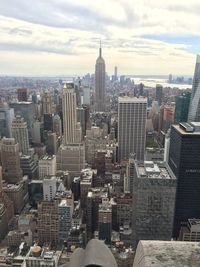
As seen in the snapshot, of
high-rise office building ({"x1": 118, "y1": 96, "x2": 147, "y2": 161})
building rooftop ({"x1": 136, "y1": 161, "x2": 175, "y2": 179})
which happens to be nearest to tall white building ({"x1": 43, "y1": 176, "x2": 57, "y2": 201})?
building rooftop ({"x1": 136, "y1": 161, "x2": 175, "y2": 179})

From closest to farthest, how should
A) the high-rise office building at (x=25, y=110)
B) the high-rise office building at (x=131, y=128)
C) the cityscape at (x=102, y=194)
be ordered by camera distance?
the cityscape at (x=102, y=194) → the high-rise office building at (x=131, y=128) → the high-rise office building at (x=25, y=110)

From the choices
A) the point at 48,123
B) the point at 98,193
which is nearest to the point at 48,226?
the point at 98,193

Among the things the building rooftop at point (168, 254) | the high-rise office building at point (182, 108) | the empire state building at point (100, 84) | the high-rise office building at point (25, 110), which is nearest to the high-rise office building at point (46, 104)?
the high-rise office building at point (25, 110)

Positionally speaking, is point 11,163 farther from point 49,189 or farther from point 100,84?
point 100,84

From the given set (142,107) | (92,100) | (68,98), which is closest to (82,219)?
(142,107)

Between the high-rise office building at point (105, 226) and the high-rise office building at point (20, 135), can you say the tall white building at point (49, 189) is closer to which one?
the high-rise office building at point (105, 226)

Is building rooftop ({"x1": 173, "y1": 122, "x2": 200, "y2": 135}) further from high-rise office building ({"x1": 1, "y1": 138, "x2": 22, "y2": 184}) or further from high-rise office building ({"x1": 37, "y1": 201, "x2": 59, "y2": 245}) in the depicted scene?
high-rise office building ({"x1": 1, "y1": 138, "x2": 22, "y2": 184})

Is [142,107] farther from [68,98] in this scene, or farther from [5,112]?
[5,112]
